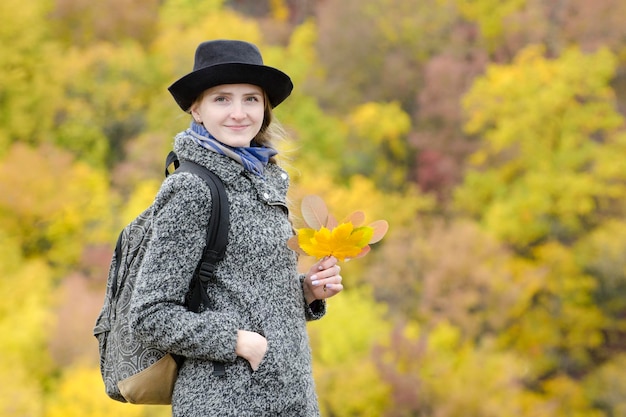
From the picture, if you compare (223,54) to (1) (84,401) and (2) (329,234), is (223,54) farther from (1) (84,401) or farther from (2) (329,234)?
(1) (84,401)

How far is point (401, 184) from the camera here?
2642cm

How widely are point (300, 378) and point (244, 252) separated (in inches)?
12.3

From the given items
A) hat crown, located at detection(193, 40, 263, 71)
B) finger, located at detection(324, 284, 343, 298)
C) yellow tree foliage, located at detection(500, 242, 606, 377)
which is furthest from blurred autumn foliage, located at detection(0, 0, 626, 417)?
hat crown, located at detection(193, 40, 263, 71)

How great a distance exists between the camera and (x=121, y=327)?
5.65ft

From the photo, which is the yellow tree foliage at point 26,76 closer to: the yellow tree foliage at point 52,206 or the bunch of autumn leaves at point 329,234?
the yellow tree foliage at point 52,206

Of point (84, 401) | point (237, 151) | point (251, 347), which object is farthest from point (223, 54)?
point (84, 401)

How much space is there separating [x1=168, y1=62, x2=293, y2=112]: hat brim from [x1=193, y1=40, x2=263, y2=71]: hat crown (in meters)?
0.02

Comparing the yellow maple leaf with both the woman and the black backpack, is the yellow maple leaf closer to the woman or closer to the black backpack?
the woman

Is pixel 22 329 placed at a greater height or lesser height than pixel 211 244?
greater

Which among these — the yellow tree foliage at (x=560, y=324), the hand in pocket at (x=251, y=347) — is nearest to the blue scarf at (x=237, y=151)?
the hand in pocket at (x=251, y=347)

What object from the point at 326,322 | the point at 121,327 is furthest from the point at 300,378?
the point at 326,322

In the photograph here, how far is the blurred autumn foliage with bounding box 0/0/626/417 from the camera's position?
62.1 feet

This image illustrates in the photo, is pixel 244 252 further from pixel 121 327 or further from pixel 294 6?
pixel 294 6

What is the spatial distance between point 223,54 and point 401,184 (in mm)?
24848
